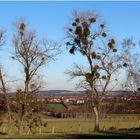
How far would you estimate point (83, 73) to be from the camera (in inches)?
1441

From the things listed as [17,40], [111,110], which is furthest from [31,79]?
[111,110]

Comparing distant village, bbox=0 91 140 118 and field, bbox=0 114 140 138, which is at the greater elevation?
distant village, bbox=0 91 140 118

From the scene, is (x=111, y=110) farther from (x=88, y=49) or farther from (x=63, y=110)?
(x=88, y=49)

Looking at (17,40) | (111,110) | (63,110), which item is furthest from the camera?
(63,110)

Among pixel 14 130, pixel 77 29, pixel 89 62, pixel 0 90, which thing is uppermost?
pixel 77 29

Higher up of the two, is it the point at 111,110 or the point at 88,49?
→ the point at 88,49

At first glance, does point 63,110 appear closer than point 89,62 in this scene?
No

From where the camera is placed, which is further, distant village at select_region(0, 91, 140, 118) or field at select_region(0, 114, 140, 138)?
distant village at select_region(0, 91, 140, 118)

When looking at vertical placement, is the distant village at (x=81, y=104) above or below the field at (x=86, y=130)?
above

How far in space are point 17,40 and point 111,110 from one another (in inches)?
1190

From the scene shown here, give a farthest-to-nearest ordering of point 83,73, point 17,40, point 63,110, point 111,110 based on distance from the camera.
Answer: point 63,110, point 111,110, point 83,73, point 17,40

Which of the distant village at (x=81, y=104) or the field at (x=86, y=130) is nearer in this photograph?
the field at (x=86, y=130)

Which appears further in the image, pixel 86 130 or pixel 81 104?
pixel 81 104

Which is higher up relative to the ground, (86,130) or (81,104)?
(81,104)
